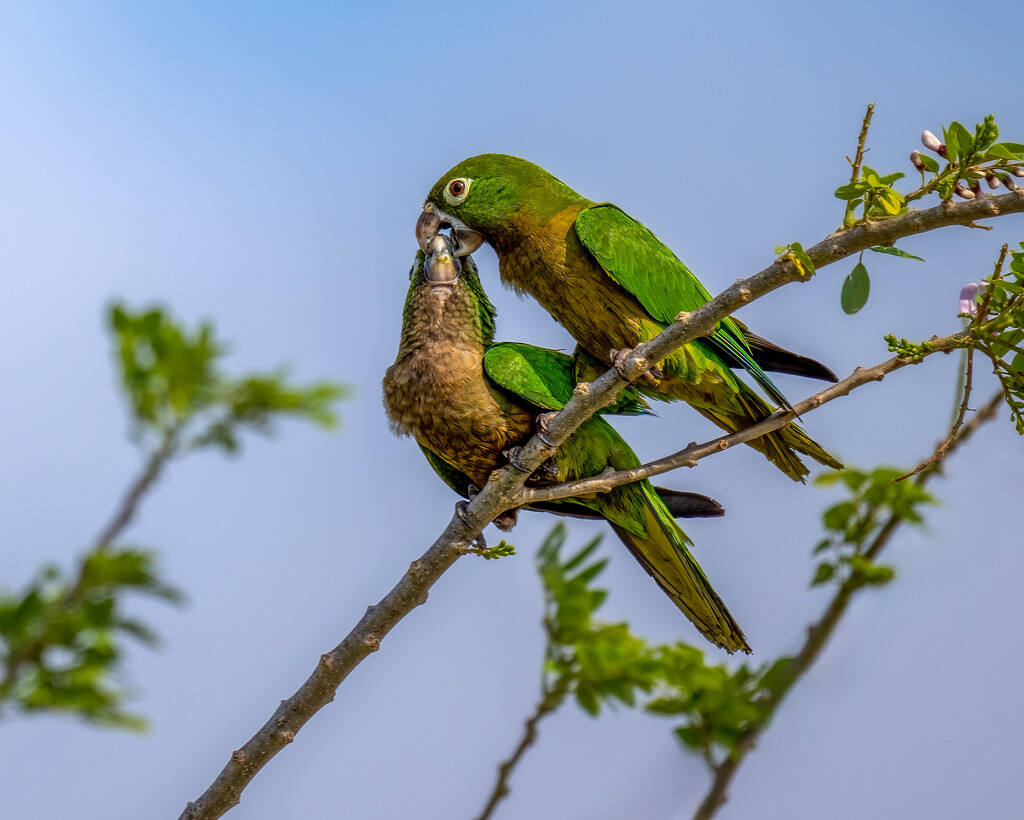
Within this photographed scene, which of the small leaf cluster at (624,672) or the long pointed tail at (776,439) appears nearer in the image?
the small leaf cluster at (624,672)

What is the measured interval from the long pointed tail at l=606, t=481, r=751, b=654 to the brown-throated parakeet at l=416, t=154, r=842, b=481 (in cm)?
51

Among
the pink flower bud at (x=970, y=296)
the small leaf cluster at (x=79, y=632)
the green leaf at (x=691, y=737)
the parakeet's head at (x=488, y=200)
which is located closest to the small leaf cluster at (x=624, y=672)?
the green leaf at (x=691, y=737)

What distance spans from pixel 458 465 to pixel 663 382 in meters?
1.03

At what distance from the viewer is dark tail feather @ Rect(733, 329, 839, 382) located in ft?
14.4

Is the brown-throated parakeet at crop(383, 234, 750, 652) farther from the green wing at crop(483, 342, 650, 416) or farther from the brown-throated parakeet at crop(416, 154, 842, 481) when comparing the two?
the brown-throated parakeet at crop(416, 154, 842, 481)

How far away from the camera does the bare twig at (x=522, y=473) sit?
10.4ft

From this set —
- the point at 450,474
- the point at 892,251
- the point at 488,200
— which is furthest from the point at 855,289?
the point at 450,474

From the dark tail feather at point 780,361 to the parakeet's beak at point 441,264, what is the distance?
1384 millimetres

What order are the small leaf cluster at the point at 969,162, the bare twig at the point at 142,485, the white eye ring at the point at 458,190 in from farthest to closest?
the white eye ring at the point at 458,190
the small leaf cluster at the point at 969,162
the bare twig at the point at 142,485

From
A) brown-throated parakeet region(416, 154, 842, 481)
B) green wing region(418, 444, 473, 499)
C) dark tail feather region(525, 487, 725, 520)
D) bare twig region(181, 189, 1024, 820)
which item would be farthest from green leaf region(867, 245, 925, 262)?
green wing region(418, 444, 473, 499)

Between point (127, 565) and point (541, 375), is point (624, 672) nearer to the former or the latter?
point (127, 565)

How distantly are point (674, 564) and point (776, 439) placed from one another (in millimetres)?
789

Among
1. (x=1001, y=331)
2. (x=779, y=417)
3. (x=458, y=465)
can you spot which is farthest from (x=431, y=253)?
(x=1001, y=331)

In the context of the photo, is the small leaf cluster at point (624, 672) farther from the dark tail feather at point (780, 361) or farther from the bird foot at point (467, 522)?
the dark tail feather at point (780, 361)
